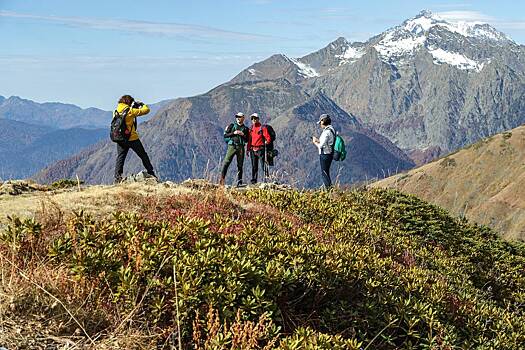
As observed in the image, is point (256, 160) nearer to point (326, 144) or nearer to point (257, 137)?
point (257, 137)

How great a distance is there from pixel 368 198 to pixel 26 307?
36.3 ft

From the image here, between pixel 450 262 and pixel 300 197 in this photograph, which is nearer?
pixel 450 262

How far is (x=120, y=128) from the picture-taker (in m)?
15.2

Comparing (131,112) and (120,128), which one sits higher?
(131,112)

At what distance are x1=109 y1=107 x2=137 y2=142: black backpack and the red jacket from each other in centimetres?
498

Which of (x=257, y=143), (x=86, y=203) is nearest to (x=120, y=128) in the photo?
(x=257, y=143)

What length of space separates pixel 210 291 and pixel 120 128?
11.5 m

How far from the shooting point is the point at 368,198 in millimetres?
14281

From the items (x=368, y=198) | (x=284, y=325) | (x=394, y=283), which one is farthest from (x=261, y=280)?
(x=368, y=198)

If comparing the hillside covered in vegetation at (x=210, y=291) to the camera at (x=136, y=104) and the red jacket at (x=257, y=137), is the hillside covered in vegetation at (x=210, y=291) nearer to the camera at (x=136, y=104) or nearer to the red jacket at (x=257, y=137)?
the camera at (x=136, y=104)

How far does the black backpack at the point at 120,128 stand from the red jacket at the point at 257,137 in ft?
16.3

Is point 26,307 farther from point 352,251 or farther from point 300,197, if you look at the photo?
point 300,197

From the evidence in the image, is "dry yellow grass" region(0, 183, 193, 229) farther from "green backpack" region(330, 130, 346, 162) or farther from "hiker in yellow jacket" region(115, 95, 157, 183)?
"green backpack" region(330, 130, 346, 162)

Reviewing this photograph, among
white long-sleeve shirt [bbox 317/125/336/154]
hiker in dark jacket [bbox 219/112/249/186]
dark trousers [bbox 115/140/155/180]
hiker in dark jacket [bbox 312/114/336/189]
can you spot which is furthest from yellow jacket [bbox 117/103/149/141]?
white long-sleeve shirt [bbox 317/125/336/154]
